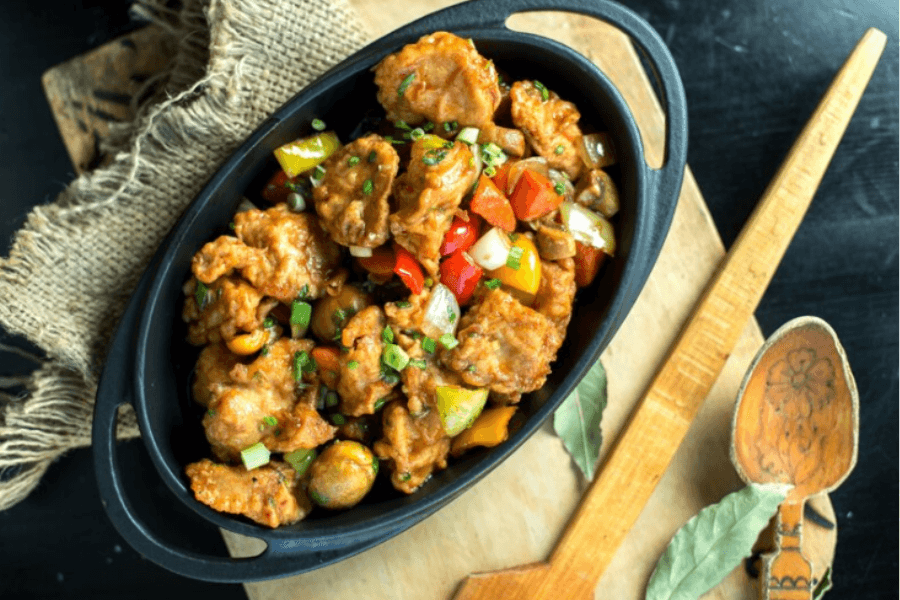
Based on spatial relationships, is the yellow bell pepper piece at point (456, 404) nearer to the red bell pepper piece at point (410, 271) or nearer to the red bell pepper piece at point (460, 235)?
the red bell pepper piece at point (410, 271)

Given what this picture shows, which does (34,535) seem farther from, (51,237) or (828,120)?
(828,120)

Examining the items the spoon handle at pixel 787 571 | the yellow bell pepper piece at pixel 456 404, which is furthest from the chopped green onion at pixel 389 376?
the spoon handle at pixel 787 571

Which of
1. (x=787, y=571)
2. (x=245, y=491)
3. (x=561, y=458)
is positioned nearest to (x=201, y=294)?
(x=245, y=491)

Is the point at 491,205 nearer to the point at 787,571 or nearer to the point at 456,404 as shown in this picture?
the point at 456,404

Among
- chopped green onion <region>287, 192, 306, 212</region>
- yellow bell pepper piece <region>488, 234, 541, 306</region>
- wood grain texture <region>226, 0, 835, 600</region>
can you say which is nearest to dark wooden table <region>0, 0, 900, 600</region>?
wood grain texture <region>226, 0, 835, 600</region>

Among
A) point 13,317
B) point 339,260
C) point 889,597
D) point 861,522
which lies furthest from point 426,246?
point 889,597

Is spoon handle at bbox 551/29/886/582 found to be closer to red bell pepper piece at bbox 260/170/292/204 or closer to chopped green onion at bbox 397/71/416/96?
chopped green onion at bbox 397/71/416/96

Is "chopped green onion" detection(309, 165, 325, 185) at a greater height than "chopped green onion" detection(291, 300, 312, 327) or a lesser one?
greater

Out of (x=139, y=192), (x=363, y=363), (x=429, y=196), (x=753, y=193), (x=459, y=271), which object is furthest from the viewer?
(x=753, y=193)
